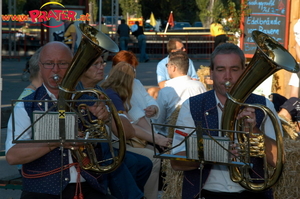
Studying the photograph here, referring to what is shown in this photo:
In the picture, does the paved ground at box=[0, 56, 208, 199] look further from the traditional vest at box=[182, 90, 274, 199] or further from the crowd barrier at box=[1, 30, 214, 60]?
the traditional vest at box=[182, 90, 274, 199]

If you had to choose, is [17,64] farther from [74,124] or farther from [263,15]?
[74,124]

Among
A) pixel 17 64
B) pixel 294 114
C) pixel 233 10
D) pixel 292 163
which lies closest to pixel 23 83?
pixel 17 64

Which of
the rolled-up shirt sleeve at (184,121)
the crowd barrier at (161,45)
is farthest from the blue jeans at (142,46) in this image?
the rolled-up shirt sleeve at (184,121)

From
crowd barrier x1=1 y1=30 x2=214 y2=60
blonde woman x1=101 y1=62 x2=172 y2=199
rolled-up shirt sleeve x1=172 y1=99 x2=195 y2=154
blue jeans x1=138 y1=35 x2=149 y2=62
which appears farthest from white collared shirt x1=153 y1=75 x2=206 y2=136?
crowd barrier x1=1 y1=30 x2=214 y2=60

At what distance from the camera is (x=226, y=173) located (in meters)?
2.90

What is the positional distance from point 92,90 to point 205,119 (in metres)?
0.68

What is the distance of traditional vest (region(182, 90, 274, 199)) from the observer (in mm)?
2924

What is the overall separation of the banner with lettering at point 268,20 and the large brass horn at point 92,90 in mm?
5315

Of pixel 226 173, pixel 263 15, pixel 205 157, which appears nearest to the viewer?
pixel 205 157

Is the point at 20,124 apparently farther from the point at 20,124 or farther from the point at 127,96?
the point at 127,96

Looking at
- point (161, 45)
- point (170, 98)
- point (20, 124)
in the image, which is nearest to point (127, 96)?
point (170, 98)

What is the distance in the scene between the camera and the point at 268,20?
789cm

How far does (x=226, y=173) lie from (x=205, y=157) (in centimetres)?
45

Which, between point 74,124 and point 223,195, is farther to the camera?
point 223,195
